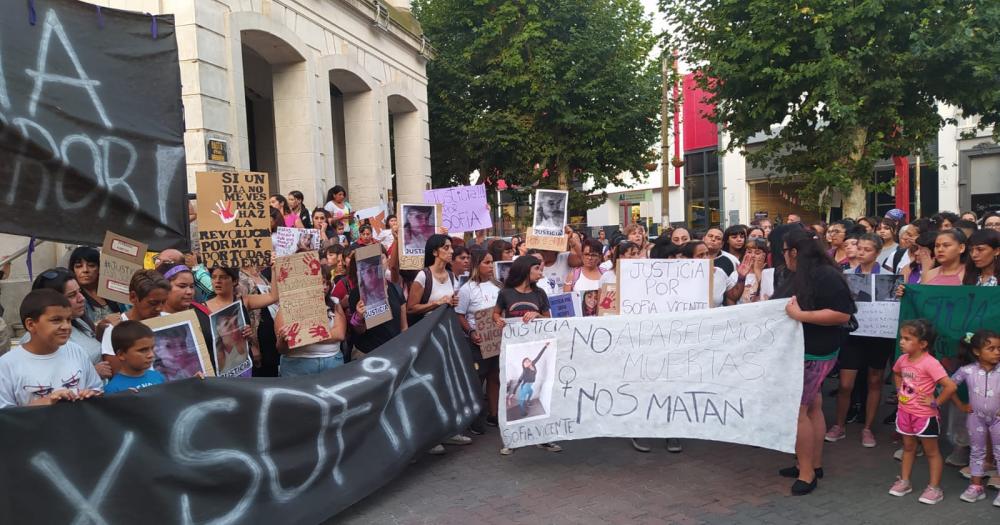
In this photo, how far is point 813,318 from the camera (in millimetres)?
4809

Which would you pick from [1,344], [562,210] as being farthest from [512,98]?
[1,344]

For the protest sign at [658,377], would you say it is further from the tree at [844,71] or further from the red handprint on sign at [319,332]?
the tree at [844,71]

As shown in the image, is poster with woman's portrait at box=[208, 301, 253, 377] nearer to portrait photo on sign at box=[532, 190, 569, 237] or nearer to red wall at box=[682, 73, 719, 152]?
portrait photo on sign at box=[532, 190, 569, 237]

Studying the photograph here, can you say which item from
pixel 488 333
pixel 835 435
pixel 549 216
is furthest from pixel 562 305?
pixel 835 435

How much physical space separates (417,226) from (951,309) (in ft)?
15.6

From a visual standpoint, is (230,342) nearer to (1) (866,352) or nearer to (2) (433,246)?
(2) (433,246)

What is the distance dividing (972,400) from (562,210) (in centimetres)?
463

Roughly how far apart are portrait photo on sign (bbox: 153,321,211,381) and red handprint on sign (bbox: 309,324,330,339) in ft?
2.93

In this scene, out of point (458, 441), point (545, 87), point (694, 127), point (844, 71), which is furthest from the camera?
point (694, 127)

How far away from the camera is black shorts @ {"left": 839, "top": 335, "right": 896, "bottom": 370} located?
19.6 ft

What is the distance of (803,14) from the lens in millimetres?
13680

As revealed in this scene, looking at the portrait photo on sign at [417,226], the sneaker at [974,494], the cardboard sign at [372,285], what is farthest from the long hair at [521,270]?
the sneaker at [974,494]

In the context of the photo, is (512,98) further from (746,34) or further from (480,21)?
(746,34)

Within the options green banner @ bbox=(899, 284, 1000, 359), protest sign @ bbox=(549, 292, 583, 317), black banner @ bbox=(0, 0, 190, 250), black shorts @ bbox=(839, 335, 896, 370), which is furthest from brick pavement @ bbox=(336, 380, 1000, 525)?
black banner @ bbox=(0, 0, 190, 250)
